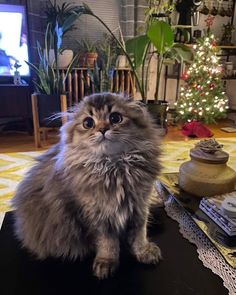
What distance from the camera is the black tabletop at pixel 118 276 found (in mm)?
672

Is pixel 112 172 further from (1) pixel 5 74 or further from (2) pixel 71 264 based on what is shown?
(1) pixel 5 74

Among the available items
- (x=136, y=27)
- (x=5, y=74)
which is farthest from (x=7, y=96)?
(x=136, y=27)

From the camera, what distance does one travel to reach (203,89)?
3.37 m

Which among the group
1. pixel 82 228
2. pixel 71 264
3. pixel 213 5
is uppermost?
pixel 213 5

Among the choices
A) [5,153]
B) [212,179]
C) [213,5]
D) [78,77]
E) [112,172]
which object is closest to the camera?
[112,172]

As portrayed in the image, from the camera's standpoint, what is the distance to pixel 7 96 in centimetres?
295

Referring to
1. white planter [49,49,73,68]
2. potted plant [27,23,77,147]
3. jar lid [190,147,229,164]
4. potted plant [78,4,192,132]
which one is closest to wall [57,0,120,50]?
white planter [49,49,73,68]

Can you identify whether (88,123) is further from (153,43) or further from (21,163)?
(153,43)

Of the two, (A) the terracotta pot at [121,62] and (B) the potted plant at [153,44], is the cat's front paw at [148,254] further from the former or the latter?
(A) the terracotta pot at [121,62]

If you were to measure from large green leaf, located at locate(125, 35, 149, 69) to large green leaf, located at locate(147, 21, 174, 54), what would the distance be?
0.37 feet

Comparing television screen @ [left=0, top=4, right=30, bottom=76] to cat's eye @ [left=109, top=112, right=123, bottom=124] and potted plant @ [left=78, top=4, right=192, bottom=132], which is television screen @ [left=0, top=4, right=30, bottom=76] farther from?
cat's eye @ [left=109, top=112, right=123, bottom=124]

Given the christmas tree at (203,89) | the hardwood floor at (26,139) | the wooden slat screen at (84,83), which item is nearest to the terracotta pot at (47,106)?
the hardwood floor at (26,139)

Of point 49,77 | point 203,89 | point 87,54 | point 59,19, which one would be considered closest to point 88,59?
point 87,54

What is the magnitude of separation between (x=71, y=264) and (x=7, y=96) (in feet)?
8.46
